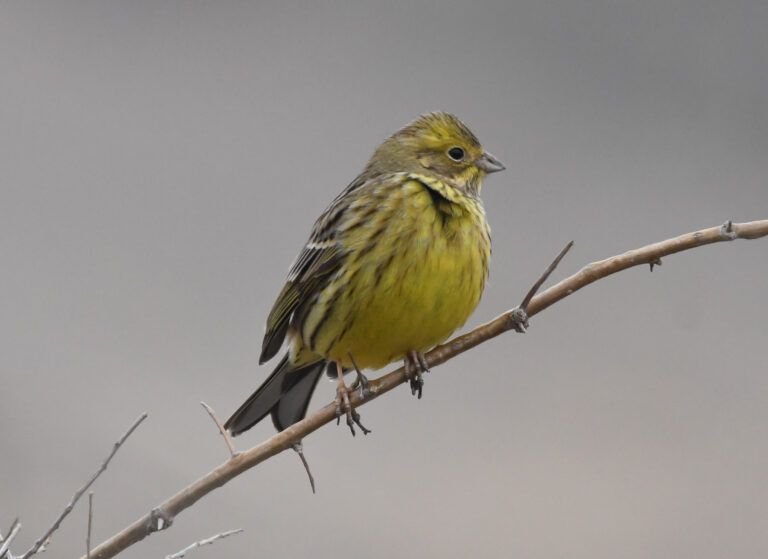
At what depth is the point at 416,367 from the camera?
107 inches

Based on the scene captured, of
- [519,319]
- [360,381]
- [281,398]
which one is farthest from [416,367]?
[519,319]

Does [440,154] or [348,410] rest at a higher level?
[440,154]

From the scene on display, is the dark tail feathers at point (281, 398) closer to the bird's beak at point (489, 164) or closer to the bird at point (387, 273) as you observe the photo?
the bird at point (387, 273)

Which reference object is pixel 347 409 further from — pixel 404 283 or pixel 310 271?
pixel 310 271

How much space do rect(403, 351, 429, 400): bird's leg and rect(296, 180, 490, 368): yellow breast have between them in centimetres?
2

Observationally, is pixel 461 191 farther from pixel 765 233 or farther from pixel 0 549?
pixel 0 549

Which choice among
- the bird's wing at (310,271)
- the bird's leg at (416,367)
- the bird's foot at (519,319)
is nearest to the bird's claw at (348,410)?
the bird's leg at (416,367)

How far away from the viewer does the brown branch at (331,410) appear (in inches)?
70.0

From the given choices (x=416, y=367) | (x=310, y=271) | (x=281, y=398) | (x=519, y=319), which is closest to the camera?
(x=519, y=319)

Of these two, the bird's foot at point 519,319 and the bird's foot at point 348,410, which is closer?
the bird's foot at point 519,319

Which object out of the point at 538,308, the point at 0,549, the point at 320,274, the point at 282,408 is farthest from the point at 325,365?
the point at 0,549

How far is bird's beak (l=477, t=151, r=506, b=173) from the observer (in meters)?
3.16

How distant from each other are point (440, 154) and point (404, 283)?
0.59 m

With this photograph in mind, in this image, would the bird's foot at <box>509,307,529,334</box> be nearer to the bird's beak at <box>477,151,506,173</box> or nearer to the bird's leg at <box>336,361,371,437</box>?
the bird's leg at <box>336,361,371,437</box>
